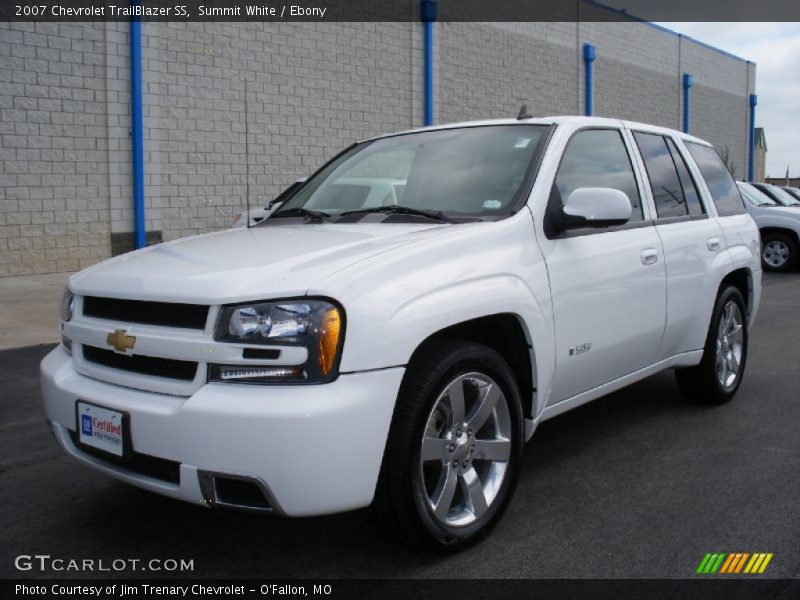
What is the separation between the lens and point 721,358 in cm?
541

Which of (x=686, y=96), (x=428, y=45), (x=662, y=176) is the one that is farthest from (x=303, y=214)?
(x=686, y=96)

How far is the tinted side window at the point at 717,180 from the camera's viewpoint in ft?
17.9

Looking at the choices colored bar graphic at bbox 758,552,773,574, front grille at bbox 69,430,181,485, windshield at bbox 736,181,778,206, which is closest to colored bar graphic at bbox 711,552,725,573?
colored bar graphic at bbox 758,552,773,574

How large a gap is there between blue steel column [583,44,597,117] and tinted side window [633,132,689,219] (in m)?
20.3

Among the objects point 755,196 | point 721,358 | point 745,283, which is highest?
point 755,196

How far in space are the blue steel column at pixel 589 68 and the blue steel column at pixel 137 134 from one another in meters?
14.7

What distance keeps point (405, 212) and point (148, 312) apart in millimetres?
1331

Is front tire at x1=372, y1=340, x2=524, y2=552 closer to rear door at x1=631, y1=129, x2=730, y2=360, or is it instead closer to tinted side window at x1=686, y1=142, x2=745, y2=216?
rear door at x1=631, y1=129, x2=730, y2=360

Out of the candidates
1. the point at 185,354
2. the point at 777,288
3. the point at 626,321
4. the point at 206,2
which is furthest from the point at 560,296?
the point at 206,2

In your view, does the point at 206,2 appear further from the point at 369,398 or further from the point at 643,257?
the point at 369,398

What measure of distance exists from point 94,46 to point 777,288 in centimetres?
1124

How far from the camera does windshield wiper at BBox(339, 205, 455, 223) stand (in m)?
3.72

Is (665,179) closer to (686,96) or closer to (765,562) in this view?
(765,562)

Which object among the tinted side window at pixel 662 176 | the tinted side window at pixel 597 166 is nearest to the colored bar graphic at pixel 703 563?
the tinted side window at pixel 597 166
